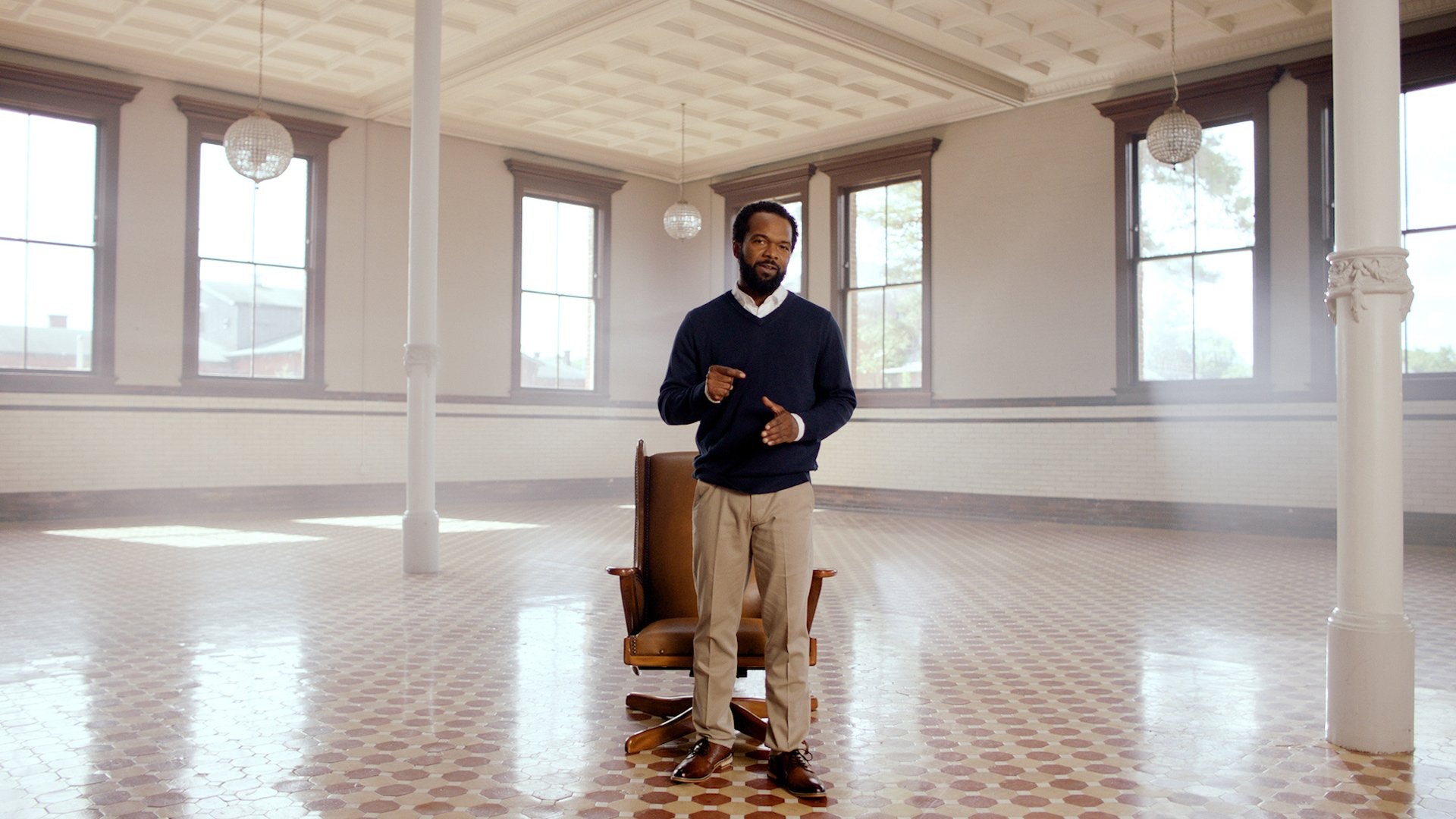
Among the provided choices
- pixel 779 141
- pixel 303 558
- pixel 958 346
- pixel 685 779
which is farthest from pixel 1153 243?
pixel 685 779

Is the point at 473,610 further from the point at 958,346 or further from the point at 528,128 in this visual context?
the point at 528,128

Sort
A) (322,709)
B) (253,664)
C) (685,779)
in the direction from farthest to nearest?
(253,664) → (322,709) → (685,779)

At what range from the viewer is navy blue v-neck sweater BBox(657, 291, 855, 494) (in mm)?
2832

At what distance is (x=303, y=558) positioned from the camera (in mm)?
7312

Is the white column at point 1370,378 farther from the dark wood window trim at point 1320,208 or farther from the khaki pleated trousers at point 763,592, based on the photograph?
the dark wood window trim at point 1320,208

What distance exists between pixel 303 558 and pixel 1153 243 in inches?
303

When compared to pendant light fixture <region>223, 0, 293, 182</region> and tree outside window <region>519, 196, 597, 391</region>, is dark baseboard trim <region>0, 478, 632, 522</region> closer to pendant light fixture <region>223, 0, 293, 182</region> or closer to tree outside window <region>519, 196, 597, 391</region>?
tree outside window <region>519, 196, 597, 391</region>

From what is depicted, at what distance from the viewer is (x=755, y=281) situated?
9.44ft

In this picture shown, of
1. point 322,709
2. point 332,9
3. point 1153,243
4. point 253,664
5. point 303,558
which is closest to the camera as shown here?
point 322,709

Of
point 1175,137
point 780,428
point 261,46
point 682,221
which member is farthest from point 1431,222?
point 261,46

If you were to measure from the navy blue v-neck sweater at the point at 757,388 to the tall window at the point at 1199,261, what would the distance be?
7.55 metres

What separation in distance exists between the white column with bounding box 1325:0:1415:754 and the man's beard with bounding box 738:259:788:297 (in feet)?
5.83

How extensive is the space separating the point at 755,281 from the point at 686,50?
24.4 ft

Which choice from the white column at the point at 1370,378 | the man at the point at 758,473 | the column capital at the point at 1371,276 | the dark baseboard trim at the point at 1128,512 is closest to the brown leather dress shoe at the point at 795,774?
the man at the point at 758,473
